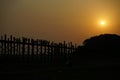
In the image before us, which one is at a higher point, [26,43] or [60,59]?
[26,43]

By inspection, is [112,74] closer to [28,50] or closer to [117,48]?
[28,50]

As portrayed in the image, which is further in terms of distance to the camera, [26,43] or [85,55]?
[85,55]

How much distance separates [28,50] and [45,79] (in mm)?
12253

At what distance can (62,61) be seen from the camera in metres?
26.4

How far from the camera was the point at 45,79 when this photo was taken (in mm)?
A: 10164

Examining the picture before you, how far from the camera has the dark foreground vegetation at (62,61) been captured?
413 inches

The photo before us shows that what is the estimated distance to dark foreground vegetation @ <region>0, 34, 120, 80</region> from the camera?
1049 centimetres

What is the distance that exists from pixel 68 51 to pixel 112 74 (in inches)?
659

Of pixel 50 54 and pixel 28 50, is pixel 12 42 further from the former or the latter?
pixel 50 54

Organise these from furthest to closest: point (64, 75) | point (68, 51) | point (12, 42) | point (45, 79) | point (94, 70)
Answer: point (68, 51)
point (12, 42)
point (94, 70)
point (64, 75)
point (45, 79)

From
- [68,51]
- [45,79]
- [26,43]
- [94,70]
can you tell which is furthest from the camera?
[68,51]

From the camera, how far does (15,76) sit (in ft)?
29.8

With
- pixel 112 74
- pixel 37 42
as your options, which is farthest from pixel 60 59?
pixel 112 74

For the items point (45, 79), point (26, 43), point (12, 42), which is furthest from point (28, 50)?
point (45, 79)
